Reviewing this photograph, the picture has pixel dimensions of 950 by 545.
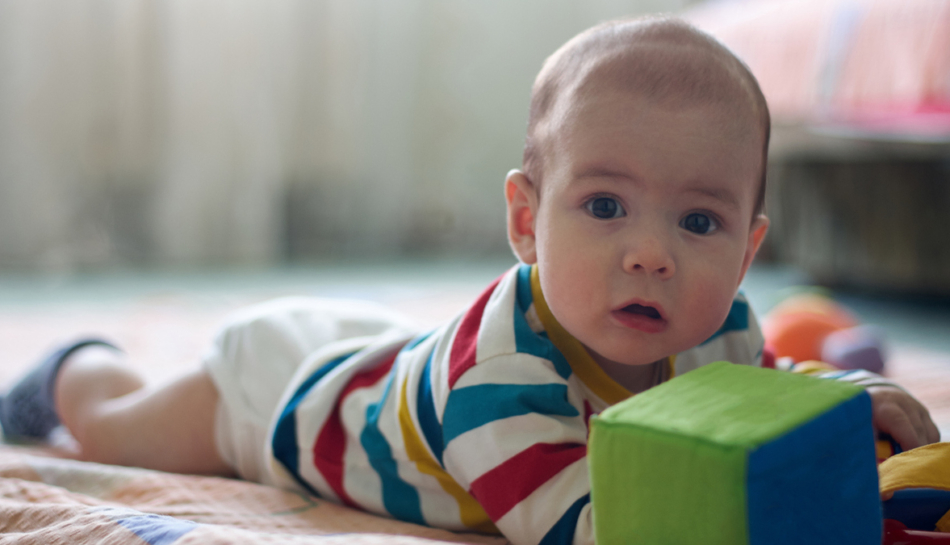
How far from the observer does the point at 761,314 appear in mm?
1667

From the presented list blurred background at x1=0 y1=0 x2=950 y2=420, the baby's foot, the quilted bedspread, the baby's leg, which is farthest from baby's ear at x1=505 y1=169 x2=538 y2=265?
blurred background at x1=0 y1=0 x2=950 y2=420

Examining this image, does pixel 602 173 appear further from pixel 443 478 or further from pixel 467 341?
pixel 443 478

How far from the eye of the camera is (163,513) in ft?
2.14

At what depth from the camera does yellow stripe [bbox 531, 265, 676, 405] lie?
0.61 meters

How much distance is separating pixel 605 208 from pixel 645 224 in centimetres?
3

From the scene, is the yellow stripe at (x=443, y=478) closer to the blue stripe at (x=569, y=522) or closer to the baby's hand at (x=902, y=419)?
the blue stripe at (x=569, y=522)

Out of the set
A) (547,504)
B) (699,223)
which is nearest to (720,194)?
(699,223)

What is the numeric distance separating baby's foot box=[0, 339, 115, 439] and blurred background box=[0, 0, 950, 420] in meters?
0.29

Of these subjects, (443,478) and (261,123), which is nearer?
(443,478)

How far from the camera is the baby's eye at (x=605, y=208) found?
0.56 metres

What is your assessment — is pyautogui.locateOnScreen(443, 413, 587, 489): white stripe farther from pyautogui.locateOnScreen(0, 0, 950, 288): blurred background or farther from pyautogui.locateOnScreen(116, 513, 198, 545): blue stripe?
pyautogui.locateOnScreen(0, 0, 950, 288): blurred background

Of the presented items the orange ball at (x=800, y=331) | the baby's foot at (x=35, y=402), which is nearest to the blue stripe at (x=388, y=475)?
the baby's foot at (x=35, y=402)

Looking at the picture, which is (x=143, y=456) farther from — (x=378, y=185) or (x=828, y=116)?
(x=378, y=185)

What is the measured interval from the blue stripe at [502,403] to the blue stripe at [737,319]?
197mm
